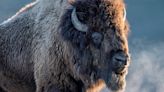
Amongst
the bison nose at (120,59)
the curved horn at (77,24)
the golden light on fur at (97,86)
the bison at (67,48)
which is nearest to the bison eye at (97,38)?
the bison at (67,48)

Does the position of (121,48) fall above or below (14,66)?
above

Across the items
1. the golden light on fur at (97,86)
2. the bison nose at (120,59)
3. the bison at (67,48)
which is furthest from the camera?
the golden light on fur at (97,86)

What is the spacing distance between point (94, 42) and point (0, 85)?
209 centimetres

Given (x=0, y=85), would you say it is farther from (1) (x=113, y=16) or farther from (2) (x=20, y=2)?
(2) (x=20, y=2)

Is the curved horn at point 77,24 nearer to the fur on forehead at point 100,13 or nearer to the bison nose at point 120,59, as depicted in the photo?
the fur on forehead at point 100,13

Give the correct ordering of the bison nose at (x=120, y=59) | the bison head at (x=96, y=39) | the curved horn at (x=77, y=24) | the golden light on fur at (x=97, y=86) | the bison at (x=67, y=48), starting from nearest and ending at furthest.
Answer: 1. the bison nose at (x=120, y=59)
2. the bison head at (x=96, y=39)
3. the bison at (x=67, y=48)
4. the curved horn at (x=77, y=24)
5. the golden light on fur at (x=97, y=86)

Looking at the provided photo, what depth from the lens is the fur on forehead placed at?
9234 mm

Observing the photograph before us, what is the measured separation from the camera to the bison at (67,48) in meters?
9.19

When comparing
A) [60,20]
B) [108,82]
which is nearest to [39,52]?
[60,20]

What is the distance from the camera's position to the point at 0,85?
423 inches

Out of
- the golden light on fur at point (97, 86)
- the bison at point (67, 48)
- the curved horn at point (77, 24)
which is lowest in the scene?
the golden light on fur at point (97, 86)

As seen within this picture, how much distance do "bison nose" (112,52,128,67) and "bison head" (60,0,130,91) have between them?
0.06 ft

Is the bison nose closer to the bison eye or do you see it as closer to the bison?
the bison

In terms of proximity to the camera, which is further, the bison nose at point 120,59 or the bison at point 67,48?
the bison at point 67,48
